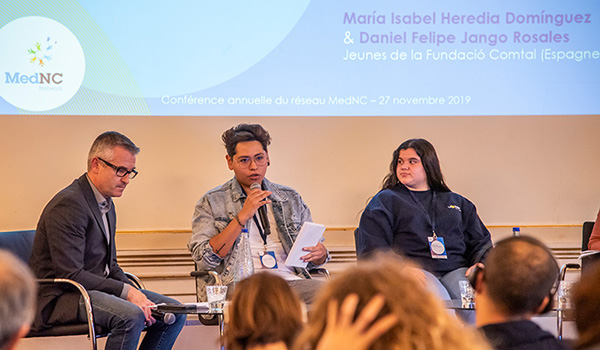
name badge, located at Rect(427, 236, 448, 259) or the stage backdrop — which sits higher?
the stage backdrop

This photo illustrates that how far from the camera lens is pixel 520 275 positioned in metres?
1.61

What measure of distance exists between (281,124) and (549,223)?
179 cm

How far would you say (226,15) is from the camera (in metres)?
4.06

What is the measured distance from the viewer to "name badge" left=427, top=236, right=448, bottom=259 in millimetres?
3576

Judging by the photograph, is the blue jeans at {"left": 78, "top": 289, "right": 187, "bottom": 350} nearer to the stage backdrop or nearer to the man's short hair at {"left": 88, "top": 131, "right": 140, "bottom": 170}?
the man's short hair at {"left": 88, "top": 131, "right": 140, "bottom": 170}

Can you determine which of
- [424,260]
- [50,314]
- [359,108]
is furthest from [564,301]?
[50,314]

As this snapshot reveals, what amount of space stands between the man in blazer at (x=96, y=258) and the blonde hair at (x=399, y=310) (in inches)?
84.2

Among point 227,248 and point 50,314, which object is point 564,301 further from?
point 50,314

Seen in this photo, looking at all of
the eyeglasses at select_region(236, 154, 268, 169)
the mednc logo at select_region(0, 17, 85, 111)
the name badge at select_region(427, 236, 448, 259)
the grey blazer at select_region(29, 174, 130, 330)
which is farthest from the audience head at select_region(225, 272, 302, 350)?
the mednc logo at select_region(0, 17, 85, 111)

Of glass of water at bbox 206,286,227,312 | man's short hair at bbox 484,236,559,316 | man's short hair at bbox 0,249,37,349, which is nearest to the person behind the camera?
man's short hair at bbox 0,249,37,349

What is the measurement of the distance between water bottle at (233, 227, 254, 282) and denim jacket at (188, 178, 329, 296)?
0.43ft

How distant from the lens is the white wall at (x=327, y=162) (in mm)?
4031

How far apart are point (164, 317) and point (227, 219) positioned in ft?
2.19

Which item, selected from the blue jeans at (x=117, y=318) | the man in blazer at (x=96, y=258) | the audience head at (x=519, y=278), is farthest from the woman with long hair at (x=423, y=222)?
the audience head at (x=519, y=278)
